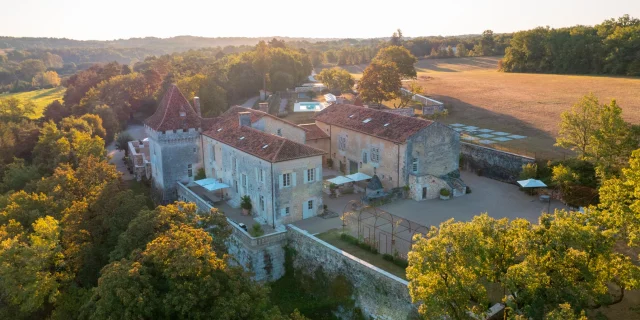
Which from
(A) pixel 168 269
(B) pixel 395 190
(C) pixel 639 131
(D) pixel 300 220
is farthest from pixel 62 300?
(C) pixel 639 131

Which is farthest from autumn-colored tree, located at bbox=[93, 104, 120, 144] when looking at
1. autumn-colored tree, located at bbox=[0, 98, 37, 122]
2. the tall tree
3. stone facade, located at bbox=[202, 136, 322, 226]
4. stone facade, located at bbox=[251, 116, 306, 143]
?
the tall tree

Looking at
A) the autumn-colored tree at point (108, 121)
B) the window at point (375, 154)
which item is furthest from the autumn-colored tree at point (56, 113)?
the window at point (375, 154)

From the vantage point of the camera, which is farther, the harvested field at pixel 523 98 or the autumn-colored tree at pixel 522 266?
the harvested field at pixel 523 98

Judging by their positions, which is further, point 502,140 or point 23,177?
point 502,140

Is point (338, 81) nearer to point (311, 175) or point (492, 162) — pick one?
point (492, 162)

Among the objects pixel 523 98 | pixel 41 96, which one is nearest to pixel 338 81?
pixel 523 98

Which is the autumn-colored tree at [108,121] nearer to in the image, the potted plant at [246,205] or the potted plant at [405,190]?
the potted plant at [246,205]

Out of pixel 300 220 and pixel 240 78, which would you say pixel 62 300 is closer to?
pixel 300 220
